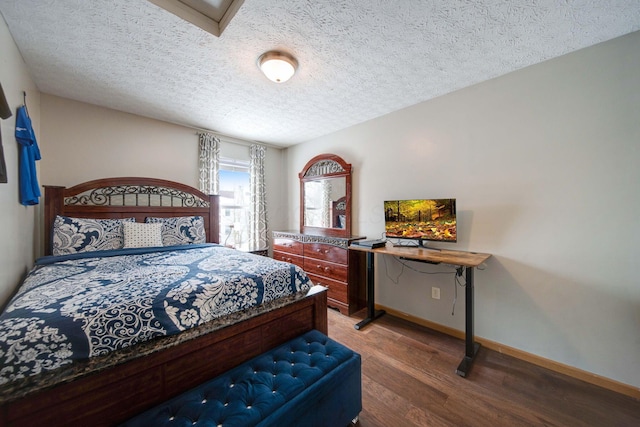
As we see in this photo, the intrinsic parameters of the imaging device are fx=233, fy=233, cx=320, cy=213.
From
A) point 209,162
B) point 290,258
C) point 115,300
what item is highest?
point 209,162

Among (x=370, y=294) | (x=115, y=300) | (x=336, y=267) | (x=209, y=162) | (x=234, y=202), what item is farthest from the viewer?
(x=234, y=202)

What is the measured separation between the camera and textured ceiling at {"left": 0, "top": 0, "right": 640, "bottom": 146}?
1.47 metres

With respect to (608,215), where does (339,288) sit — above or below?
below

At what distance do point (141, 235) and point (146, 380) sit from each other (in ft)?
6.18

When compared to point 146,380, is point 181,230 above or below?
above

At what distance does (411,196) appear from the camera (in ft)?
9.16

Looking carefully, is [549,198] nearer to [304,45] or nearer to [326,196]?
[304,45]

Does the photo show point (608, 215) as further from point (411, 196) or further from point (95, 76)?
point (95, 76)

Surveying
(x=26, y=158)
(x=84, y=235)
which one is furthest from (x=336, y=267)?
(x=26, y=158)

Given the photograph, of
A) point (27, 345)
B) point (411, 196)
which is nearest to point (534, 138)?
point (411, 196)

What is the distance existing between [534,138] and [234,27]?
8.43ft

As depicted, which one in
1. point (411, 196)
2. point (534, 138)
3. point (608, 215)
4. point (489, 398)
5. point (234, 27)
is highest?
point (234, 27)

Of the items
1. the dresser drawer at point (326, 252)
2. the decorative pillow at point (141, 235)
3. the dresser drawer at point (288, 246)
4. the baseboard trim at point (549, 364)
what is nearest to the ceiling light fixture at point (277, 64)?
the dresser drawer at point (326, 252)

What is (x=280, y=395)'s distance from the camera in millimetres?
1105
